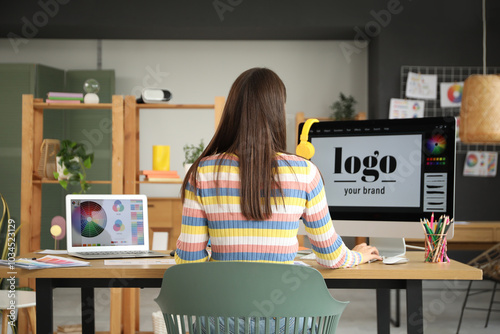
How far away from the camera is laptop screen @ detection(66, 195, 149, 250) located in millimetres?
2406

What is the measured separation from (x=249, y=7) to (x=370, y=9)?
1.15 m

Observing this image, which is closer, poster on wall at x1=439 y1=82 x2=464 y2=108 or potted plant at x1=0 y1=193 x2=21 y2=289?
potted plant at x1=0 y1=193 x2=21 y2=289

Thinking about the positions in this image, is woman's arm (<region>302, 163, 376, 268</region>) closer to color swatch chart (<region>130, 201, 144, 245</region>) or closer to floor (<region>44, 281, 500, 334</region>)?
color swatch chart (<region>130, 201, 144, 245</region>)

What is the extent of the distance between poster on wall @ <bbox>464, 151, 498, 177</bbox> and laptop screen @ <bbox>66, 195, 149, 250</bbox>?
13.7 feet

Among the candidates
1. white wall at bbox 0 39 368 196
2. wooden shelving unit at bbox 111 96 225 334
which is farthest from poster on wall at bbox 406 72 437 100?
wooden shelving unit at bbox 111 96 225 334

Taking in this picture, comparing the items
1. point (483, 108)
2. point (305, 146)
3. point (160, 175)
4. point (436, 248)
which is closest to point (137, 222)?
point (305, 146)

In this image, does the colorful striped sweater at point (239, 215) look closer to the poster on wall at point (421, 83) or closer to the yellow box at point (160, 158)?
the yellow box at point (160, 158)

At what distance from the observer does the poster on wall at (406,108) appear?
580cm

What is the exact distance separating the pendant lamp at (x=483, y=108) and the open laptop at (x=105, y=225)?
205 cm

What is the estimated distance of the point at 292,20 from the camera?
5758mm

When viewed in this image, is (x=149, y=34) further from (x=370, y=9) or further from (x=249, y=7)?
(x=370, y=9)

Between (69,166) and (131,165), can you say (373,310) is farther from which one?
(69,166)

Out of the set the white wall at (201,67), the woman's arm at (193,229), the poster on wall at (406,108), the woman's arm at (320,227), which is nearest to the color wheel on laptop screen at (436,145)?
the woman's arm at (320,227)

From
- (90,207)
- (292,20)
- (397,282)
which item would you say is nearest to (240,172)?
(397,282)
